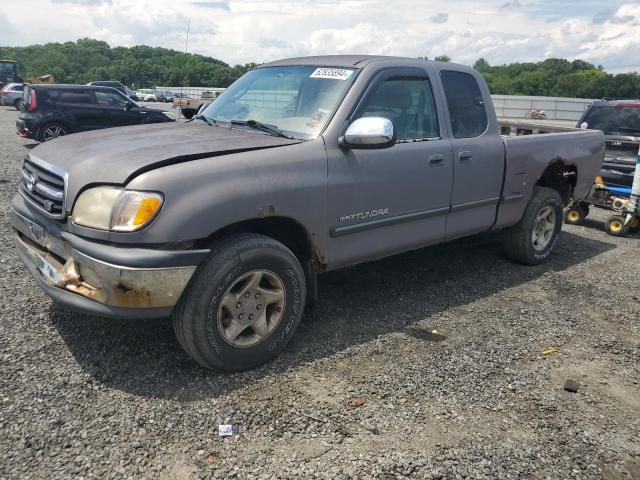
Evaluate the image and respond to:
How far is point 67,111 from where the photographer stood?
13195 millimetres

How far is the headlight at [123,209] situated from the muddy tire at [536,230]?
4006 millimetres

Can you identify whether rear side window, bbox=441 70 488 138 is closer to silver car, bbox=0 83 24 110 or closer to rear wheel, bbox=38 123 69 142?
rear wheel, bbox=38 123 69 142

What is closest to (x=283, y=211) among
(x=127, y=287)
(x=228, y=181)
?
(x=228, y=181)

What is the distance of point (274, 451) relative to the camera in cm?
266

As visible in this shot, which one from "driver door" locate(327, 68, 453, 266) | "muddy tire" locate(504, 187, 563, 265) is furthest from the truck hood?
"muddy tire" locate(504, 187, 563, 265)

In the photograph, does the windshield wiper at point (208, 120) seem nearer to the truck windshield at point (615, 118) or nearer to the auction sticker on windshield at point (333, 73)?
the auction sticker on windshield at point (333, 73)

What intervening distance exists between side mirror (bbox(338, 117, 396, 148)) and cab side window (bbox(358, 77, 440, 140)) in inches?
12.2

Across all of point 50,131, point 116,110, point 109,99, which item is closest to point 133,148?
point 50,131

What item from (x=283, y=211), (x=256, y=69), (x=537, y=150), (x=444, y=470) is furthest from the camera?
(x=537, y=150)


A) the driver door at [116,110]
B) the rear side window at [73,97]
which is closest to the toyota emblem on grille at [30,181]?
the driver door at [116,110]

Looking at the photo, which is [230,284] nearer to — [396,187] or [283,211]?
[283,211]

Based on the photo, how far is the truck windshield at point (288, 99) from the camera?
383 centimetres

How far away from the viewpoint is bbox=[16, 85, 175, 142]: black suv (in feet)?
42.4

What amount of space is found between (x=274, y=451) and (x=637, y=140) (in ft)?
27.3
